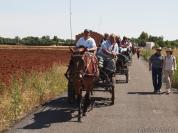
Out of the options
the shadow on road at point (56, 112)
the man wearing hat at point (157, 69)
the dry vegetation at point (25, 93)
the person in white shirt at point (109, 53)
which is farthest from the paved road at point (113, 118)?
the man wearing hat at point (157, 69)

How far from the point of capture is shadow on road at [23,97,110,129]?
43.3 ft

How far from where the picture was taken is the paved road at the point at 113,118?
12.4 meters

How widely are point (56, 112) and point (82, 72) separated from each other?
6.51ft

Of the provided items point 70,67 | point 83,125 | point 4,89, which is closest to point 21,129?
point 83,125

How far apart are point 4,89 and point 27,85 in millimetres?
1317

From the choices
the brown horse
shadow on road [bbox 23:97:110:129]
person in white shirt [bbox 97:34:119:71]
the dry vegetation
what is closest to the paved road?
shadow on road [bbox 23:97:110:129]

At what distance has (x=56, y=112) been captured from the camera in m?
15.2

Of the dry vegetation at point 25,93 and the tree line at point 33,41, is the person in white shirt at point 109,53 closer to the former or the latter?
the dry vegetation at point 25,93

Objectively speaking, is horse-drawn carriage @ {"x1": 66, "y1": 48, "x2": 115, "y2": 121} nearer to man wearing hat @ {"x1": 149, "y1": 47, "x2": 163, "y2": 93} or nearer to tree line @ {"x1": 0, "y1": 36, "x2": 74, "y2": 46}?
man wearing hat @ {"x1": 149, "y1": 47, "x2": 163, "y2": 93}

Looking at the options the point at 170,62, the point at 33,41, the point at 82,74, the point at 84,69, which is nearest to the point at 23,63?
the point at 170,62

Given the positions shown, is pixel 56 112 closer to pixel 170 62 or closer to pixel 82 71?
pixel 82 71

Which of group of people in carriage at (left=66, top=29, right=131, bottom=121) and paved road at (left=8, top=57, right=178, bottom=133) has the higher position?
group of people in carriage at (left=66, top=29, right=131, bottom=121)

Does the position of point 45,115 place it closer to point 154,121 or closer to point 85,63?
point 85,63

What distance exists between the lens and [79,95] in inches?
549
